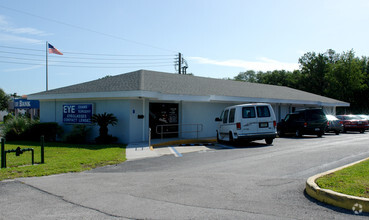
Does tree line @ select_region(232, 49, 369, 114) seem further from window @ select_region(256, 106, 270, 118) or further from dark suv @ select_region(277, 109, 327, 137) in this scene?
window @ select_region(256, 106, 270, 118)

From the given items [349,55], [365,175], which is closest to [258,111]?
[365,175]

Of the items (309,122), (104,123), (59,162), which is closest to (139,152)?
(59,162)

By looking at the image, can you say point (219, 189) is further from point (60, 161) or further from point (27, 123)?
point (27, 123)

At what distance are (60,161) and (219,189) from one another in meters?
6.43

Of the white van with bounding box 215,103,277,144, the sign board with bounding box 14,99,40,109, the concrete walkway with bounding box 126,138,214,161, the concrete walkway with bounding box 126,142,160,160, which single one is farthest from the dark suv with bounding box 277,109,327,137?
the sign board with bounding box 14,99,40,109

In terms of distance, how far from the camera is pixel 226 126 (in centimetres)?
1662

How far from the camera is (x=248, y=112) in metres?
15.4

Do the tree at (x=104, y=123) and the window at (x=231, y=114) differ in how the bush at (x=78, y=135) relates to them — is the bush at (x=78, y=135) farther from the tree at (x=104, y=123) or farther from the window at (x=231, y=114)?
the window at (x=231, y=114)

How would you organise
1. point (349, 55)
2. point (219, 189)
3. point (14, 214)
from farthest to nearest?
point (349, 55)
point (219, 189)
point (14, 214)

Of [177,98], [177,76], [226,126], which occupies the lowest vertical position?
[226,126]

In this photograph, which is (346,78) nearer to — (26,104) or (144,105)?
(144,105)

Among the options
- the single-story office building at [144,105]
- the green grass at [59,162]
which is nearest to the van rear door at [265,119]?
the single-story office building at [144,105]

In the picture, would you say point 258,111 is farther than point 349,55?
No

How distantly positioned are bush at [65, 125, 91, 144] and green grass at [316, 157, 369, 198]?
13806mm
